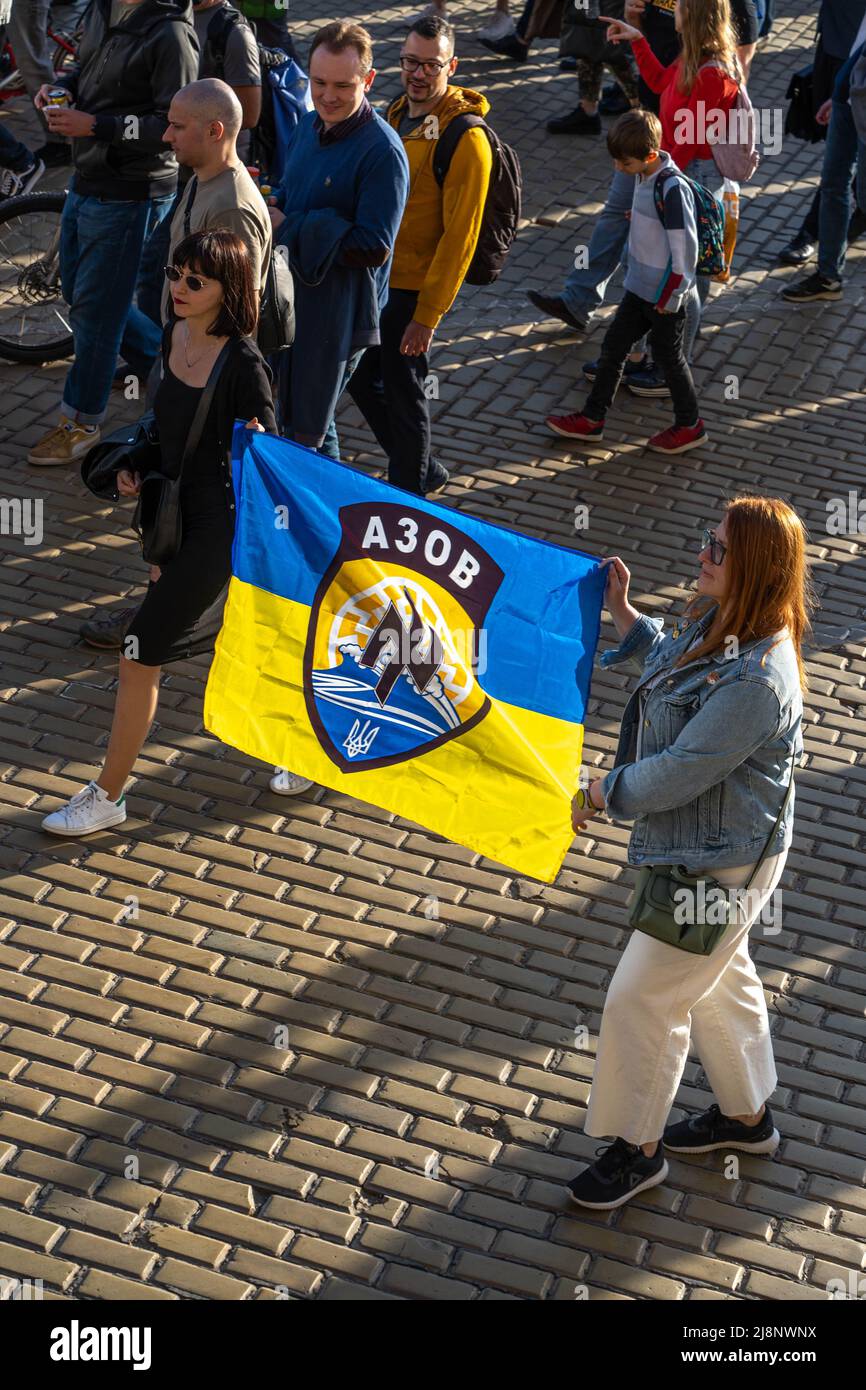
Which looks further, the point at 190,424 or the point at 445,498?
the point at 445,498

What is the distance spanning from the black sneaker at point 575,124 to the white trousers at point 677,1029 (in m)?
9.71

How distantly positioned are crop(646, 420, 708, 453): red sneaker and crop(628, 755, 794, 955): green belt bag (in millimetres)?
4777

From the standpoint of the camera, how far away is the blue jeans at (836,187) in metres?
10.3

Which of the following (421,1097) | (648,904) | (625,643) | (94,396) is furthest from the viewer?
(94,396)

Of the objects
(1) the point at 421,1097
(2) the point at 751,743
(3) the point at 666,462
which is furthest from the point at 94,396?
(2) the point at 751,743

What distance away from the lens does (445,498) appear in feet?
27.0

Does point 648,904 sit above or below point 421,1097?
above

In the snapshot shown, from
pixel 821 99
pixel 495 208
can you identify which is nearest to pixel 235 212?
pixel 495 208

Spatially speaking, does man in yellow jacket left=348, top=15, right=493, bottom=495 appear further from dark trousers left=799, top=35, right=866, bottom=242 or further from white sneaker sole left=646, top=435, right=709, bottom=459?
dark trousers left=799, top=35, right=866, bottom=242

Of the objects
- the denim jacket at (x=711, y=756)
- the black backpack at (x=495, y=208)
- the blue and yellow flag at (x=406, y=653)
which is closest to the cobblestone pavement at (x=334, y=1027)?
the blue and yellow flag at (x=406, y=653)

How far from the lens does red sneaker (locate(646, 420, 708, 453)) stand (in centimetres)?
886

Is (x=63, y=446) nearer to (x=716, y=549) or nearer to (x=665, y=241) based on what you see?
(x=665, y=241)
